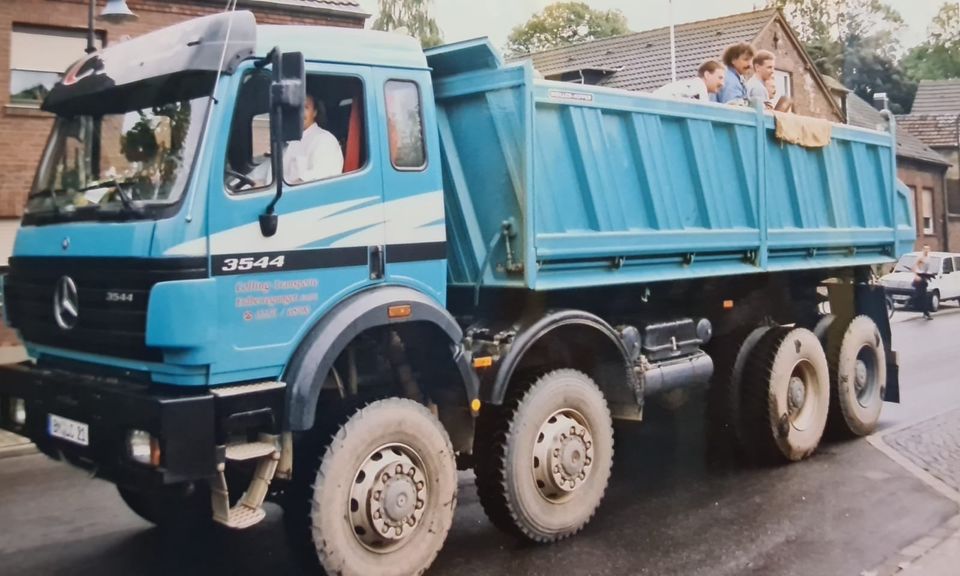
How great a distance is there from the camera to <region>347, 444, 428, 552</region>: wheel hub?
4953mm

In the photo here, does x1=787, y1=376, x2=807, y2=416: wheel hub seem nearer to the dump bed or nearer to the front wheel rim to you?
the dump bed

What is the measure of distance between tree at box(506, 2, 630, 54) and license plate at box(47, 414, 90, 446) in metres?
45.4

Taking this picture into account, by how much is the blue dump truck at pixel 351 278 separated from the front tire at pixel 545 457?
2 centimetres

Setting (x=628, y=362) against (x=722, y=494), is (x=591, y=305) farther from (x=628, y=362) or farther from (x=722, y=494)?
(x=722, y=494)

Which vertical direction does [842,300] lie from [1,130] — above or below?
below

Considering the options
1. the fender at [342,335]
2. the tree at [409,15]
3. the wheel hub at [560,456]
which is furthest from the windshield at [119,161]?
the tree at [409,15]

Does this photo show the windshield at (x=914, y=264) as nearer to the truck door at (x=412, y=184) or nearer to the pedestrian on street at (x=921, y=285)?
the pedestrian on street at (x=921, y=285)

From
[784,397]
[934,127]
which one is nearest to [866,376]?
[784,397]

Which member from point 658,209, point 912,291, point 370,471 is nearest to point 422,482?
point 370,471

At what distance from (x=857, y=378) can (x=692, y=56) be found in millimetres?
20440

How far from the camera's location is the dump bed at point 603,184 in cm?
582

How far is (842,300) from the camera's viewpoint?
931 cm

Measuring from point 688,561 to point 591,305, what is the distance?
185cm

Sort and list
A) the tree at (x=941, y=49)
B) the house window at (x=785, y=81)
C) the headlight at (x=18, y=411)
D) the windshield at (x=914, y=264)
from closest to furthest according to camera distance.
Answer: the headlight at (x=18, y=411) → the windshield at (x=914, y=264) → the house window at (x=785, y=81) → the tree at (x=941, y=49)
